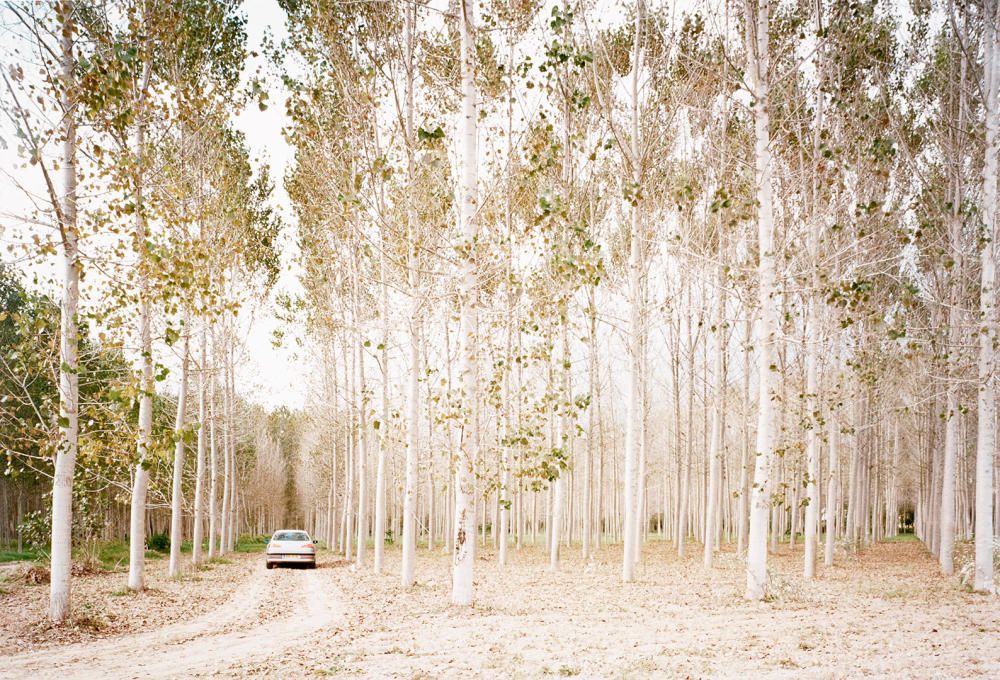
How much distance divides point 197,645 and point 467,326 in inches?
200

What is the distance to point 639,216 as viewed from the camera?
43.1ft

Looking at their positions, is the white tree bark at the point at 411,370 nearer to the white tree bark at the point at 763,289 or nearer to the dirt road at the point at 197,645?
the dirt road at the point at 197,645

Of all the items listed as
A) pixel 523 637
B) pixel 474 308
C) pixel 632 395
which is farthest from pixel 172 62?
pixel 523 637

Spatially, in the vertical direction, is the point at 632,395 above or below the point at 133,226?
below

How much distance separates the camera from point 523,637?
24.4ft

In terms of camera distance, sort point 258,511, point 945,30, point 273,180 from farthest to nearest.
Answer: point 258,511, point 273,180, point 945,30

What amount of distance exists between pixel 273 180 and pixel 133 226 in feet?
48.2

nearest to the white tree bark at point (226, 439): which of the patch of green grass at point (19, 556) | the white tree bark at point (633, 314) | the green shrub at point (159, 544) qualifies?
the green shrub at point (159, 544)

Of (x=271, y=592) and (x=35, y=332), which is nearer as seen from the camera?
(x=35, y=332)

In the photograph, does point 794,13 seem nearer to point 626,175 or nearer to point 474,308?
point 626,175

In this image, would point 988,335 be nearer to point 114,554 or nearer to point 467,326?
point 467,326

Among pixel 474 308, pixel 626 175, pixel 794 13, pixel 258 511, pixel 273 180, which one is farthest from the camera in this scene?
pixel 258 511

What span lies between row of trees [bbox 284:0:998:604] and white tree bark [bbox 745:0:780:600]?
0.04 metres

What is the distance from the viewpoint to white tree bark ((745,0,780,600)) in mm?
9938
